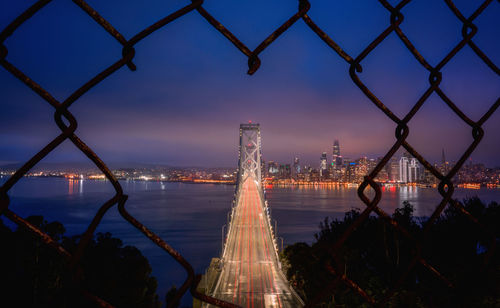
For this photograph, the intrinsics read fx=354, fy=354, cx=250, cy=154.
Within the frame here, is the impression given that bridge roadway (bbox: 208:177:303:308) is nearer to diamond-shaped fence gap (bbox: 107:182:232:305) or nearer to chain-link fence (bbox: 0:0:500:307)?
diamond-shaped fence gap (bbox: 107:182:232:305)

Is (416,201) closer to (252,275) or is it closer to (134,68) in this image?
(252,275)

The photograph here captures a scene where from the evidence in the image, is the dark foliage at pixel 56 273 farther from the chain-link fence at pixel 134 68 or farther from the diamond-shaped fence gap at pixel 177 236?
the chain-link fence at pixel 134 68

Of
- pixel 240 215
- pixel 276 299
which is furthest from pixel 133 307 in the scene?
pixel 240 215

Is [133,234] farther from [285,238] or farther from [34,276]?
[34,276]

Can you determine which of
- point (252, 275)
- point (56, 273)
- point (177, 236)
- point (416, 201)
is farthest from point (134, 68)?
point (416, 201)

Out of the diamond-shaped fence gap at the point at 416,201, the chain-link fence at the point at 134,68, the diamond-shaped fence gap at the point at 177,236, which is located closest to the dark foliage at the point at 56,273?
the diamond-shaped fence gap at the point at 177,236

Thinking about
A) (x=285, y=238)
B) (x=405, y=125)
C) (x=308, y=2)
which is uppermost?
(x=308, y=2)
